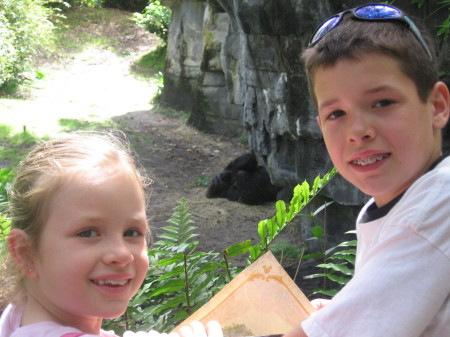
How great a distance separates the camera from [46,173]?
1.47m

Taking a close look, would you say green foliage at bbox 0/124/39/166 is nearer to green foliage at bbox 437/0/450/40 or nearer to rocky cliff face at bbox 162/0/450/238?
rocky cliff face at bbox 162/0/450/238

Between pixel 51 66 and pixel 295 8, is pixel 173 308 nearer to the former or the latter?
pixel 295 8

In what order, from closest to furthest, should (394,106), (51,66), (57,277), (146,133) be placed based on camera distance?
(57,277) → (394,106) → (146,133) → (51,66)

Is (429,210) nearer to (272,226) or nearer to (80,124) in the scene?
(272,226)

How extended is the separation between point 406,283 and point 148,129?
458 inches

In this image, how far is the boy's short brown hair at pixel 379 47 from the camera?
154cm

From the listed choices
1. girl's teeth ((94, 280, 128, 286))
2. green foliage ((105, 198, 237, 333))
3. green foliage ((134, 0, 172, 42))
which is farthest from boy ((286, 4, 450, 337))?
green foliage ((134, 0, 172, 42))

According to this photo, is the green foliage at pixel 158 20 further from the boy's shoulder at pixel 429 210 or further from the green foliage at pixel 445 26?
the boy's shoulder at pixel 429 210

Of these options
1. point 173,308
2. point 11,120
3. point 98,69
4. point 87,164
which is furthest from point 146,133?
point 87,164

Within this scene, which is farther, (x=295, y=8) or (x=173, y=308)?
(x=295, y=8)

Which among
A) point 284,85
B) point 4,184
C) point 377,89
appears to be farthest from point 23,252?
point 284,85

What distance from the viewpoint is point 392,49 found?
5.06 feet

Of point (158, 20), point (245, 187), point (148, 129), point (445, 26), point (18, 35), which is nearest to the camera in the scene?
point (445, 26)

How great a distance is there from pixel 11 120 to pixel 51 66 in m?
6.73
